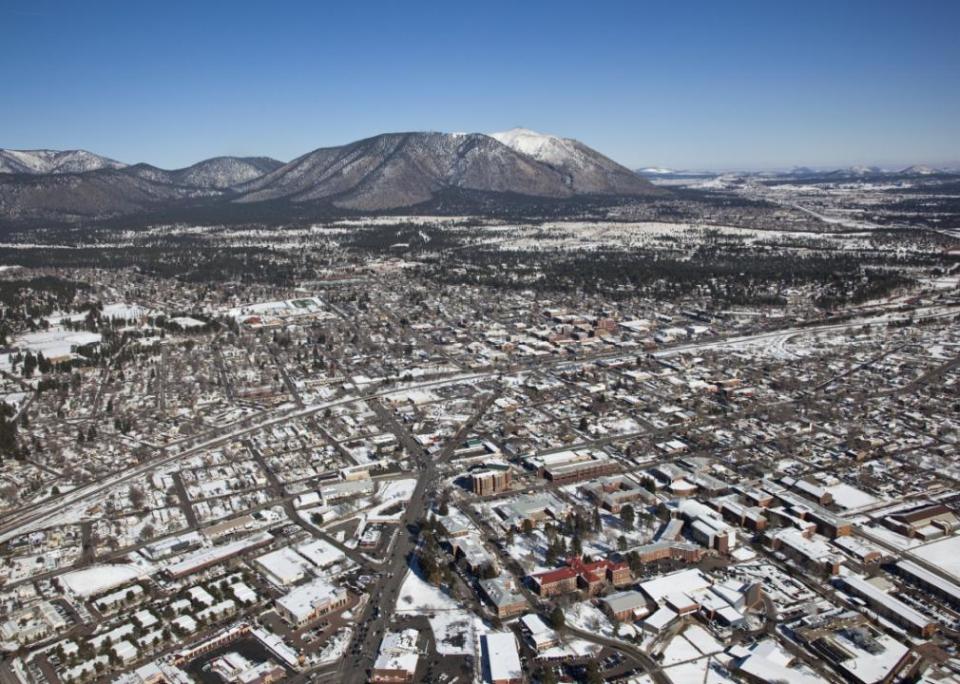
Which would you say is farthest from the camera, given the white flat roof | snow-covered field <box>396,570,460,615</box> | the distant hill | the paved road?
the distant hill

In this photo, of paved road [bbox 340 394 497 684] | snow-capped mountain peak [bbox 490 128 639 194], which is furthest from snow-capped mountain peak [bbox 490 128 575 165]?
paved road [bbox 340 394 497 684]

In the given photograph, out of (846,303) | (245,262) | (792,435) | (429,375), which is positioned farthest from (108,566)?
(245,262)

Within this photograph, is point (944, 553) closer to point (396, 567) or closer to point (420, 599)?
point (420, 599)

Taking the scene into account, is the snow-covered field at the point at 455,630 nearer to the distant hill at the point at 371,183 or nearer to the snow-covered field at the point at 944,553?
the snow-covered field at the point at 944,553

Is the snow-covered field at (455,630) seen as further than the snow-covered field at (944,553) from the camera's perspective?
No

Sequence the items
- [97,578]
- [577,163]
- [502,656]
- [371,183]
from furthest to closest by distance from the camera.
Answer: [577,163] → [371,183] → [97,578] → [502,656]

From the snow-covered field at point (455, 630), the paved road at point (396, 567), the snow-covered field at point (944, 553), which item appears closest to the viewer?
the paved road at point (396, 567)

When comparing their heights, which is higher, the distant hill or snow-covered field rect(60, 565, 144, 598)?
the distant hill

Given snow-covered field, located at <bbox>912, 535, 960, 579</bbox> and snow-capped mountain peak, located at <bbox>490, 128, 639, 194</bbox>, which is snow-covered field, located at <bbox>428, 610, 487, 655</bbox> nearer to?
snow-covered field, located at <bbox>912, 535, 960, 579</bbox>

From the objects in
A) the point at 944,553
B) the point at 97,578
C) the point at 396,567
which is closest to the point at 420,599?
the point at 396,567

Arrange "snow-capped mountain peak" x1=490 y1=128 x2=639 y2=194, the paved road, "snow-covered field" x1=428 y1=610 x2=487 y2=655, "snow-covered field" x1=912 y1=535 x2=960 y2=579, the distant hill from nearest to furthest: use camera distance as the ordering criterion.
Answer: the paved road < "snow-covered field" x1=428 y1=610 x2=487 y2=655 < "snow-covered field" x1=912 y1=535 x2=960 y2=579 < the distant hill < "snow-capped mountain peak" x1=490 y1=128 x2=639 y2=194

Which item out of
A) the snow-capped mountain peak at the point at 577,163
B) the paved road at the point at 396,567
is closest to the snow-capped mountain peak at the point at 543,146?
the snow-capped mountain peak at the point at 577,163

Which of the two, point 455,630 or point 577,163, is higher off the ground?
point 577,163
